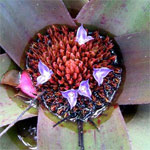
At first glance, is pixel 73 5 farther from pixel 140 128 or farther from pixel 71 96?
pixel 140 128

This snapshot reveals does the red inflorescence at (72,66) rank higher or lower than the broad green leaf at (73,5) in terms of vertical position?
lower

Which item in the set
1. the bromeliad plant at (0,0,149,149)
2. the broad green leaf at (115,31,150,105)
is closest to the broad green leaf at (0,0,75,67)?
the bromeliad plant at (0,0,149,149)

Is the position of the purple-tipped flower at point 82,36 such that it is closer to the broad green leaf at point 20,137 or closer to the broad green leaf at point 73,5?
the broad green leaf at point 73,5

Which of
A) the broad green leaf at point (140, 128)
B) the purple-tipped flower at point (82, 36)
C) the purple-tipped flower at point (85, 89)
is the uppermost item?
the purple-tipped flower at point (82, 36)

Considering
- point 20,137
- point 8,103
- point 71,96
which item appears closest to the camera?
point 71,96

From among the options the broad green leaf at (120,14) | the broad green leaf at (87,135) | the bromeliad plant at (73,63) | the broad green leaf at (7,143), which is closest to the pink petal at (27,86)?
the bromeliad plant at (73,63)

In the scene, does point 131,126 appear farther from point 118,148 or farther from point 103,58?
point 103,58

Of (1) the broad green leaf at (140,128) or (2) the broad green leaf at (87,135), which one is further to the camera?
(1) the broad green leaf at (140,128)

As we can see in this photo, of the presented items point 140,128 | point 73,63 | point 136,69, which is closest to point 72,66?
point 73,63

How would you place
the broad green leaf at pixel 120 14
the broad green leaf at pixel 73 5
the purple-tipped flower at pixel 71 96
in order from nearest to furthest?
the purple-tipped flower at pixel 71 96 → the broad green leaf at pixel 120 14 → the broad green leaf at pixel 73 5
